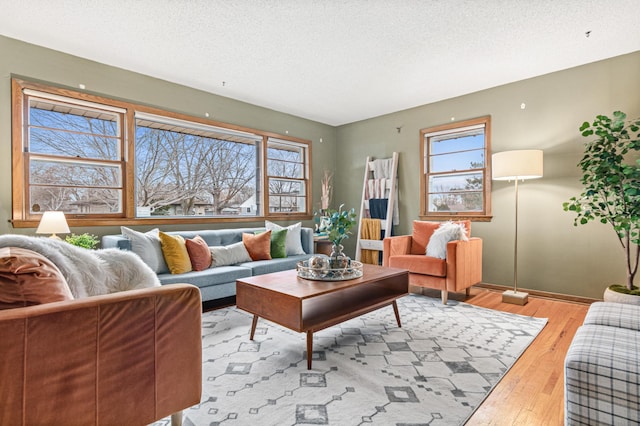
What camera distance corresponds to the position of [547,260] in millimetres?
3881

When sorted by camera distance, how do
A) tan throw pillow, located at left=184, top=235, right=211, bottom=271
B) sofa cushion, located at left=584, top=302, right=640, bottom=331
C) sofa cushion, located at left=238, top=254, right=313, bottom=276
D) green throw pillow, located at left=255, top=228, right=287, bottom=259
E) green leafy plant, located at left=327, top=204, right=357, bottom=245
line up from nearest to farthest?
sofa cushion, located at left=584, top=302, right=640, bottom=331
green leafy plant, located at left=327, top=204, right=357, bottom=245
tan throw pillow, located at left=184, top=235, right=211, bottom=271
sofa cushion, located at left=238, top=254, right=313, bottom=276
green throw pillow, located at left=255, top=228, right=287, bottom=259

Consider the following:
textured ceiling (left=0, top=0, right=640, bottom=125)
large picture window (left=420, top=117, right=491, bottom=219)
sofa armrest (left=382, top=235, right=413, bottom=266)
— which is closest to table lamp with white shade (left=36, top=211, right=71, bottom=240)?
→ textured ceiling (left=0, top=0, right=640, bottom=125)

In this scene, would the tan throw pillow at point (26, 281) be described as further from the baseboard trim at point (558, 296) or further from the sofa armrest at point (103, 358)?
the baseboard trim at point (558, 296)

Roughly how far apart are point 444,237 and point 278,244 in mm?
2014

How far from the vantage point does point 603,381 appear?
4.36 ft

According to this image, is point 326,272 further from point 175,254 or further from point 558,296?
point 558,296

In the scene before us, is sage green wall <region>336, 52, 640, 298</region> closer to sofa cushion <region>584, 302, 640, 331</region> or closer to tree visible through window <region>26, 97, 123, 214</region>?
sofa cushion <region>584, 302, 640, 331</region>

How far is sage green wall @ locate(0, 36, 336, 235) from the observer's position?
301 cm

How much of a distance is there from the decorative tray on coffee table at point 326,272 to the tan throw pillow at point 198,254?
50.6 inches

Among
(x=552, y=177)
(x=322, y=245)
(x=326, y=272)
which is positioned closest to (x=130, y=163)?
(x=326, y=272)

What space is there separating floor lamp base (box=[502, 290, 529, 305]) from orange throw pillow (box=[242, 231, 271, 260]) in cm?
278

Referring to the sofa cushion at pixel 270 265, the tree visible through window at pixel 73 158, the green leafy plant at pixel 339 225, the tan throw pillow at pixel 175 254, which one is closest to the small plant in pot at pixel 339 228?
the green leafy plant at pixel 339 225

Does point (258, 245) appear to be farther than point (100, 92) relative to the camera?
Yes

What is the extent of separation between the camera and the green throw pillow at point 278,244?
4.19 m
